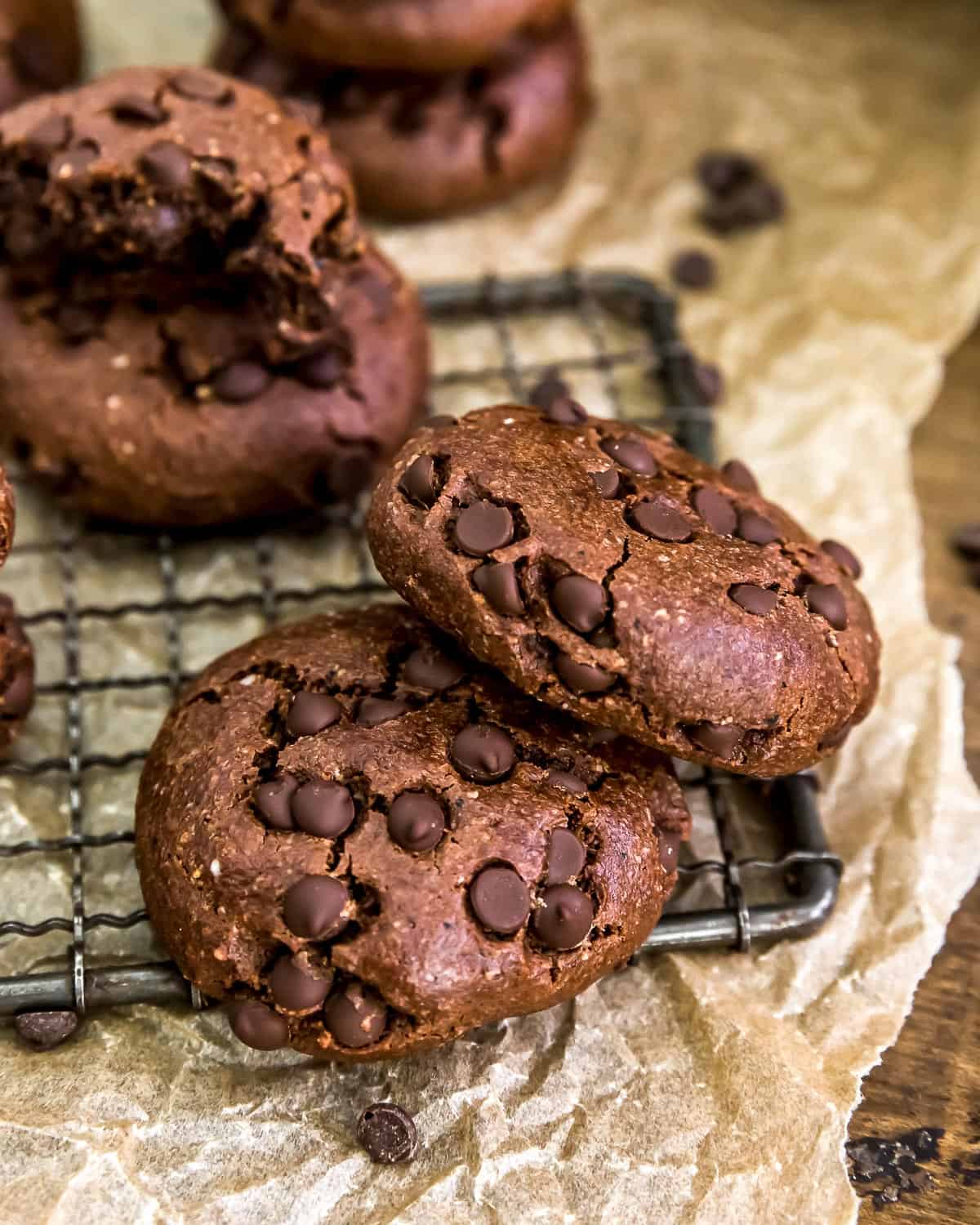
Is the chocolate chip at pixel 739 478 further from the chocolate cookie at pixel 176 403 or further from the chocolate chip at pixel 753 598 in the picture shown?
the chocolate cookie at pixel 176 403

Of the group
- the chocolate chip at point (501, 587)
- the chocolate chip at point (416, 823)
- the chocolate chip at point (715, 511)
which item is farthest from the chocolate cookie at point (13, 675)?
the chocolate chip at point (715, 511)

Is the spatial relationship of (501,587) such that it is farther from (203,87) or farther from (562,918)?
(203,87)

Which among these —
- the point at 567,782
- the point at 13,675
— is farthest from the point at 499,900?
the point at 13,675

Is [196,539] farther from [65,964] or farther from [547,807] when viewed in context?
[547,807]

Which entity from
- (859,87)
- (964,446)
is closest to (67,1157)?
(964,446)

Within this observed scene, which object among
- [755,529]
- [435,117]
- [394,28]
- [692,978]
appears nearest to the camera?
[755,529]

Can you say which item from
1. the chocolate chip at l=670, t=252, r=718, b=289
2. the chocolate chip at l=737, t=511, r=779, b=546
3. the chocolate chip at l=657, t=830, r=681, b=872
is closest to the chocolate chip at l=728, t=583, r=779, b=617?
the chocolate chip at l=737, t=511, r=779, b=546
